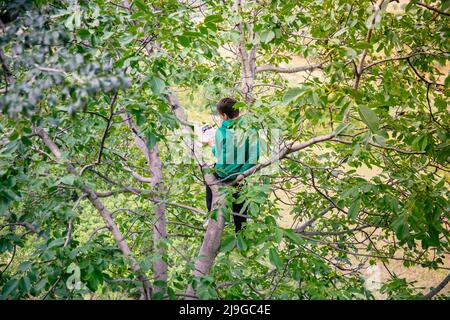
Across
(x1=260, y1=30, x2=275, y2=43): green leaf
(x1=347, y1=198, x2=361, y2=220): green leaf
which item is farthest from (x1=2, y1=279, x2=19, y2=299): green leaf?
(x1=260, y1=30, x2=275, y2=43): green leaf

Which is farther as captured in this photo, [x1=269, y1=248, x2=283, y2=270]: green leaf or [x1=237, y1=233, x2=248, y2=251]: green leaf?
[x1=237, y1=233, x2=248, y2=251]: green leaf

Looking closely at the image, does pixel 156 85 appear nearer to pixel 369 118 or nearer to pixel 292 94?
pixel 292 94

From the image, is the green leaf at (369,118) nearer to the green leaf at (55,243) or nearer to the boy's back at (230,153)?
the boy's back at (230,153)

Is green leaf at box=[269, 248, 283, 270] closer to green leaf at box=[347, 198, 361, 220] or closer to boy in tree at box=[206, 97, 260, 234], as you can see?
green leaf at box=[347, 198, 361, 220]

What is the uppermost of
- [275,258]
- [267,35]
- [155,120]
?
[267,35]

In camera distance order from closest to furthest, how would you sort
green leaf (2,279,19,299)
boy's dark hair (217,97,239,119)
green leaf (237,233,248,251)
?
green leaf (2,279,19,299) < green leaf (237,233,248,251) < boy's dark hair (217,97,239,119)

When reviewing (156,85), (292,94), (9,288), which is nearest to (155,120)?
(156,85)

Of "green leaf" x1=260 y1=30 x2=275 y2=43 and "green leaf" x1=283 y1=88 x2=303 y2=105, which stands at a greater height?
"green leaf" x1=260 y1=30 x2=275 y2=43

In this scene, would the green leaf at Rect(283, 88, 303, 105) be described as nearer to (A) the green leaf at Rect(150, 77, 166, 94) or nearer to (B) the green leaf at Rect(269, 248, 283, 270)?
(A) the green leaf at Rect(150, 77, 166, 94)

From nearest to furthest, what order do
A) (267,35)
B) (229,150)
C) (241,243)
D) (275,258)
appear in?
(275,258), (241,243), (267,35), (229,150)

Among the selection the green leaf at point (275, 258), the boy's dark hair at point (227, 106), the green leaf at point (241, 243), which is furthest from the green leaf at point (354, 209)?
the boy's dark hair at point (227, 106)

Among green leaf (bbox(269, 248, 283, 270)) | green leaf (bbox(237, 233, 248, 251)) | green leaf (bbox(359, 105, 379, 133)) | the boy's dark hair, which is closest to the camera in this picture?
green leaf (bbox(359, 105, 379, 133))

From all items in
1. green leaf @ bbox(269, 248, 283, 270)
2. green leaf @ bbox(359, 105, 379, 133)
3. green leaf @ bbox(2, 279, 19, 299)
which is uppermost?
green leaf @ bbox(359, 105, 379, 133)
